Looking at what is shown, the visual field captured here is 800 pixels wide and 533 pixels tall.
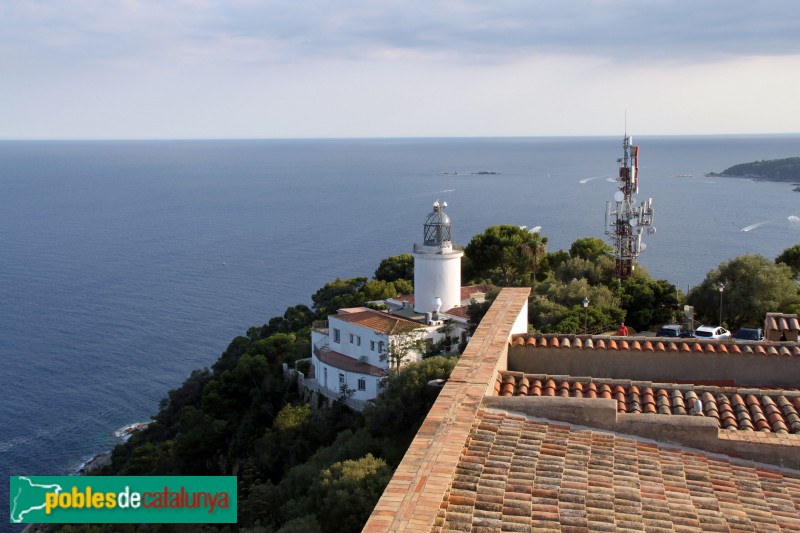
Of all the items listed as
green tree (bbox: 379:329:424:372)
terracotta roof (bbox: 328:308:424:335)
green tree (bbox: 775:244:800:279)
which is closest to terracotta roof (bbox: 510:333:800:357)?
green tree (bbox: 379:329:424:372)

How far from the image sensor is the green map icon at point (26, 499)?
2700cm

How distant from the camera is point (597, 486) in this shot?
24.2 ft

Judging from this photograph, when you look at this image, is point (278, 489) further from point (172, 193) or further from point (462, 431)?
point (172, 193)

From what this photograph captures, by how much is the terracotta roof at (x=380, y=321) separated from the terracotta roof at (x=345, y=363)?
146 cm

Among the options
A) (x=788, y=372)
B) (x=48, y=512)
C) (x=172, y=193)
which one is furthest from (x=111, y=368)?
(x=172, y=193)

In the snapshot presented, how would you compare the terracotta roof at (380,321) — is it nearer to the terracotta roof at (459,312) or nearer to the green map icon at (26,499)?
the terracotta roof at (459,312)

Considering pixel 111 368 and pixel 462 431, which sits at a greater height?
pixel 462 431

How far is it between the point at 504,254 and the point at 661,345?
102 ft

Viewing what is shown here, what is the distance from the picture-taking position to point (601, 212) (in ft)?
383

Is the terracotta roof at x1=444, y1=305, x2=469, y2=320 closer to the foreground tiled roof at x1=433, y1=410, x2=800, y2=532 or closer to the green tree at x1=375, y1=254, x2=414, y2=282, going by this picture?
the green tree at x1=375, y1=254, x2=414, y2=282

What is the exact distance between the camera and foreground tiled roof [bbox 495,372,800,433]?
931cm

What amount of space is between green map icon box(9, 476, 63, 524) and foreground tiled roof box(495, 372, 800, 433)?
19.9 meters

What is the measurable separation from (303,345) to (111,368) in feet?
73.9

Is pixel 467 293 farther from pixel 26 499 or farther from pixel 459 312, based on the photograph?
pixel 26 499
